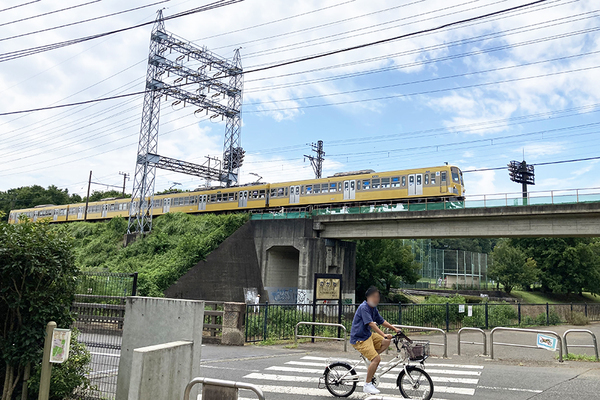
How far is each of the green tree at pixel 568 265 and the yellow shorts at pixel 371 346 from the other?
2230 inches

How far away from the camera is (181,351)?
5.77m

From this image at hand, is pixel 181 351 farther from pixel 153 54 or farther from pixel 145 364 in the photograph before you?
pixel 153 54

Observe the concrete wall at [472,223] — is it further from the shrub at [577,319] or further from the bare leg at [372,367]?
the bare leg at [372,367]

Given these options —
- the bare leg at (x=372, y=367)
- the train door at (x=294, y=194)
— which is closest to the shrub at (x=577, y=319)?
the train door at (x=294, y=194)

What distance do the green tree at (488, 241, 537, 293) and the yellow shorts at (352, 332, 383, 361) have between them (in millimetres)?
52802

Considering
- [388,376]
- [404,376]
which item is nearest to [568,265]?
[388,376]

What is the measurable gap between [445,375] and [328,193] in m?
27.7

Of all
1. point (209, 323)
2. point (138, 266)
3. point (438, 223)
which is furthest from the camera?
point (138, 266)

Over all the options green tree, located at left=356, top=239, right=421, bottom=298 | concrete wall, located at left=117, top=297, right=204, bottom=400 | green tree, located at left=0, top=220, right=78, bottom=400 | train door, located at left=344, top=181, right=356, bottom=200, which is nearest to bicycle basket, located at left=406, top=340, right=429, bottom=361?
concrete wall, located at left=117, top=297, right=204, bottom=400

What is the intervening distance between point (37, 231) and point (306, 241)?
28632mm

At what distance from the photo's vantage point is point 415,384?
7508 millimetres

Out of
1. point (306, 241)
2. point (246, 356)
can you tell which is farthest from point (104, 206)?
point (246, 356)

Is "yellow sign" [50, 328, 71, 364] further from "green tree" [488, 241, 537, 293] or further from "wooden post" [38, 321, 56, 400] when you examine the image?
"green tree" [488, 241, 537, 293]

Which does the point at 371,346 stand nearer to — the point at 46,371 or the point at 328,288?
the point at 46,371
